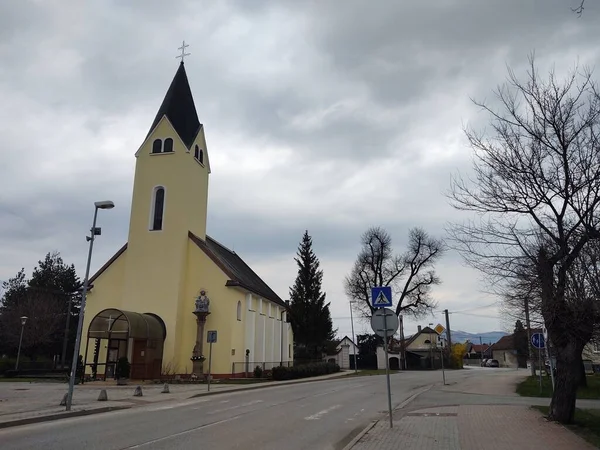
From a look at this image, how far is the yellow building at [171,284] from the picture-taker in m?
31.0

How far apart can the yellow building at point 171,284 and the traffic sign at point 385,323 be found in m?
21.3

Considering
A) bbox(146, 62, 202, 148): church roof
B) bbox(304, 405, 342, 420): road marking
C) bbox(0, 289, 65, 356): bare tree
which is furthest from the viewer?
bbox(0, 289, 65, 356): bare tree

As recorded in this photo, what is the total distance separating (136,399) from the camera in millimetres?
18359

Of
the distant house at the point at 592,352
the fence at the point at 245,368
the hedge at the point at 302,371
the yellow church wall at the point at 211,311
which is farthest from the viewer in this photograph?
the hedge at the point at 302,371

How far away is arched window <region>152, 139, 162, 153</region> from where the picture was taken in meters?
36.6

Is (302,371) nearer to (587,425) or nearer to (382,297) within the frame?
(382,297)

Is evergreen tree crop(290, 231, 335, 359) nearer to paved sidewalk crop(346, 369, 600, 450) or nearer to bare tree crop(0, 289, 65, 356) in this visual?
bare tree crop(0, 289, 65, 356)

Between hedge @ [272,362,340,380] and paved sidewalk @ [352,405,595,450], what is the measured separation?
2078 centimetres

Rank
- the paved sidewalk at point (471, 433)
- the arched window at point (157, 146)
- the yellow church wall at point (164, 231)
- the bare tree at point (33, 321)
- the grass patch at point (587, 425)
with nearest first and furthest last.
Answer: the paved sidewalk at point (471, 433) < the grass patch at point (587, 425) < the yellow church wall at point (164, 231) < the arched window at point (157, 146) < the bare tree at point (33, 321)

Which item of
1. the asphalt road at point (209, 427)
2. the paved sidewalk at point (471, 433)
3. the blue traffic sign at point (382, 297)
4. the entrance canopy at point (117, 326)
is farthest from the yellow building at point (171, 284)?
the blue traffic sign at point (382, 297)

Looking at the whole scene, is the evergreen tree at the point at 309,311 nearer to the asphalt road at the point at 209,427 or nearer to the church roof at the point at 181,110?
the church roof at the point at 181,110

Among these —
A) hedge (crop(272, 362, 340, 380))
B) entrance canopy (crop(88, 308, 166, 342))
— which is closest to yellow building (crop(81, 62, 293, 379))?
entrance canopy (crop(88, 308, 166, 342))

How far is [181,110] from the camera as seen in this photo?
1483 inches

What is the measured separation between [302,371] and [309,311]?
60.0ft
